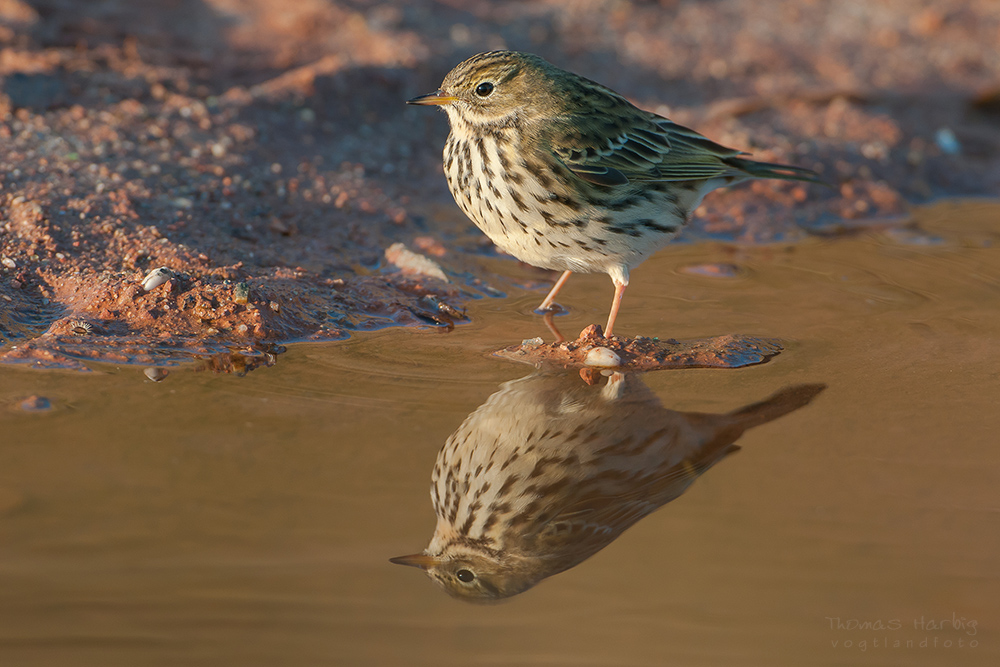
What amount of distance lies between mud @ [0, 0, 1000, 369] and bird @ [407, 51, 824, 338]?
82cm

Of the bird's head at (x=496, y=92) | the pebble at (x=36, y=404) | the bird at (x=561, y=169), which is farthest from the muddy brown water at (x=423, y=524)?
the bird's head at (x=496, y=92)

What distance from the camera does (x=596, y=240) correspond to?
514cm

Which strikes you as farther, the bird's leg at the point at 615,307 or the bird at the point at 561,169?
the bird's leg at the point at 615,307

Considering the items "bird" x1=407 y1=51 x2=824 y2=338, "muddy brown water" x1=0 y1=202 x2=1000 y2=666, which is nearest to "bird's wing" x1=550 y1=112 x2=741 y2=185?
"bird" x1=407 y1=51 x2=824 y2=338

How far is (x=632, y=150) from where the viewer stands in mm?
5527

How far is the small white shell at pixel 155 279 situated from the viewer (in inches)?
198

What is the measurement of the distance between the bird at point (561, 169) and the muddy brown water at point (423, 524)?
686 mm

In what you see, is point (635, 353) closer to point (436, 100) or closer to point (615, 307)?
point (615, 307)

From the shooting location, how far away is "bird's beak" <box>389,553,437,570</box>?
3256 millimetres

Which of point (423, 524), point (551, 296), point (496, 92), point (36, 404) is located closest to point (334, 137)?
point (496, 92)

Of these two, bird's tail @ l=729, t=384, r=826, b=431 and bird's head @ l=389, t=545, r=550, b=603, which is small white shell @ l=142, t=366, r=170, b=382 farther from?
bird's tail @ l=729, t=384, r=826, b=431

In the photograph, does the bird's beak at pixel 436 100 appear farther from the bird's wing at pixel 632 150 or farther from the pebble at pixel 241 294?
the pebble at pixel 241 294

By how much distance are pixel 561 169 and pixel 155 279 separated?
7.37 ft

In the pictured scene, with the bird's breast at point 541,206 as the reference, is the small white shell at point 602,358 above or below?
below
